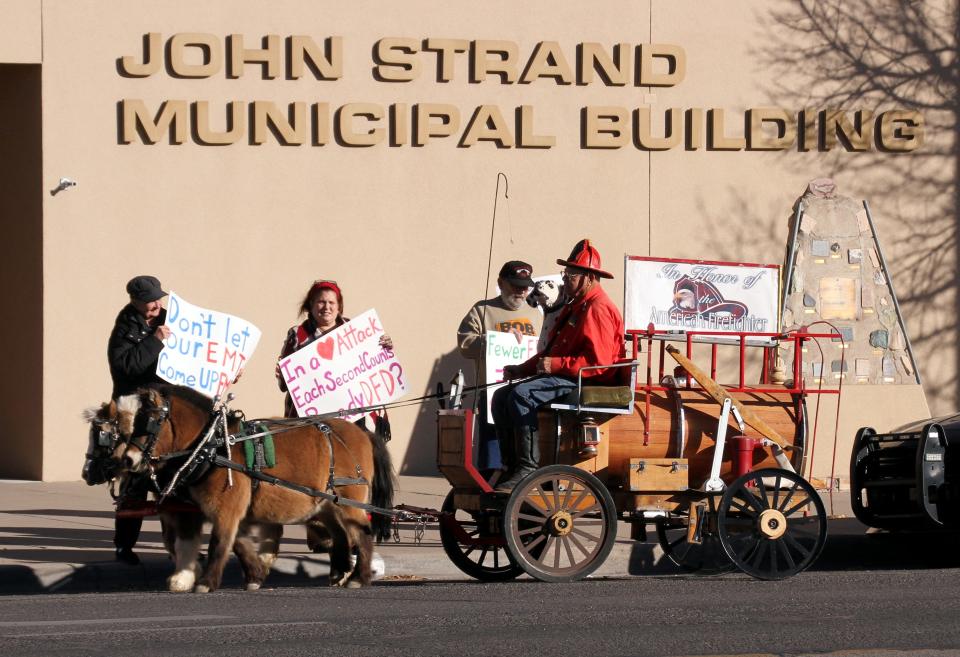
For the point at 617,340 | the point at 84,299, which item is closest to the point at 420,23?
the point at 84,299

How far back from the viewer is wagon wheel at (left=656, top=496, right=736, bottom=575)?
10.2 m

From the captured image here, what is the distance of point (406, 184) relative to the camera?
16.9 meters

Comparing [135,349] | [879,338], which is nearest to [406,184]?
[879,338]

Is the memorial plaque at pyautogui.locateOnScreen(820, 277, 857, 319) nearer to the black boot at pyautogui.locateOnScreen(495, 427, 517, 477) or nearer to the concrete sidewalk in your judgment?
the concrete sidewalk

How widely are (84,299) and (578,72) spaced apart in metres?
5.77

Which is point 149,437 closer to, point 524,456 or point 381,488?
point 381,488

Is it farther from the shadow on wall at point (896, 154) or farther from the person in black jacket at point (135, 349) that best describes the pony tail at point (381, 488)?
the shadow on wall at point (896, 154)

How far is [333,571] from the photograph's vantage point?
399 inches

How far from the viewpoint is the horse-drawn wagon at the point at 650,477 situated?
9.80 meters

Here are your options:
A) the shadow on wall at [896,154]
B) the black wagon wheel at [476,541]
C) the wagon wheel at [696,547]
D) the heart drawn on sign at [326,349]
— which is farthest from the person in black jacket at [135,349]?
the shadow on wall at [896,154]

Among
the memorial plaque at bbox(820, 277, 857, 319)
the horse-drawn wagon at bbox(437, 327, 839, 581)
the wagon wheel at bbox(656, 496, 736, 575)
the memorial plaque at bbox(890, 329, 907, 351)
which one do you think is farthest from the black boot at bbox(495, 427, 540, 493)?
the memorial plaque at bbox(890, 329, 907, 351)

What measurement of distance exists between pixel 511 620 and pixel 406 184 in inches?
369

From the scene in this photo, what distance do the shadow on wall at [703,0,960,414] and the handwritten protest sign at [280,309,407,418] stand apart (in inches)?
289

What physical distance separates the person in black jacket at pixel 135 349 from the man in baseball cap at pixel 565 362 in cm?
242
